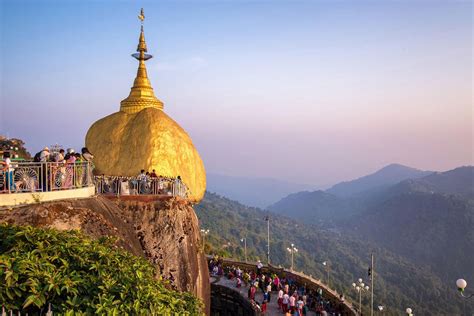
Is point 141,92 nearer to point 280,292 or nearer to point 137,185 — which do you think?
point 137,185

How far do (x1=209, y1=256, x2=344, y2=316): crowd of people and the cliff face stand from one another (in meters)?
4.92

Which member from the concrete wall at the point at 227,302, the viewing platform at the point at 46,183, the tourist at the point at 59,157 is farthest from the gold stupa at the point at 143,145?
the concrete wall at the point at 227,302

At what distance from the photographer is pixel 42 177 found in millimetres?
12445

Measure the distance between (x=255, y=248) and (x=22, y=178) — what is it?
354 feet

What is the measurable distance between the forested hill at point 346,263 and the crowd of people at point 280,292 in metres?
50.5

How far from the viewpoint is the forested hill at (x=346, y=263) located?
96.2 meters

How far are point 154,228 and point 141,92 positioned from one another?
10.0 meters

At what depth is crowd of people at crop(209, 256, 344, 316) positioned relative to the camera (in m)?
21.2

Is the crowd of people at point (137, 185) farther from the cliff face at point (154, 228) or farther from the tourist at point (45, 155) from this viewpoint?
the tourist at point (45, 155)

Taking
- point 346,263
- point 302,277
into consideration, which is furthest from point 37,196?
point 346,263

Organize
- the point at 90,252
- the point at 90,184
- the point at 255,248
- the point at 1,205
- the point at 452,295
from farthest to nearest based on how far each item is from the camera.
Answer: the point at 255,248, the point at 452,295, the point at 90,184, the point at 1,205, the point at 90,252

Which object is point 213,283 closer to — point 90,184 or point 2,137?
point 90,184

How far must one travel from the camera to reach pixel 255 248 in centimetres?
11638

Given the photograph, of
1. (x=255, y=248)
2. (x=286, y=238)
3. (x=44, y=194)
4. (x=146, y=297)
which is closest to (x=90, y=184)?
(x=44, y=194)
